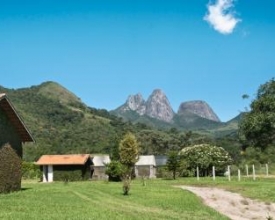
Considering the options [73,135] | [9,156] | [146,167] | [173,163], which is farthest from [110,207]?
[73,135]

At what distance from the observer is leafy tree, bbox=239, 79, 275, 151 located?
7994cm

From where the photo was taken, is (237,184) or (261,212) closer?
(261,212)

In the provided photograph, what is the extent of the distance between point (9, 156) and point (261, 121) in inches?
2013

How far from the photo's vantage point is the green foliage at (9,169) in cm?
3750

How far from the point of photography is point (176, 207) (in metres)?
29.6

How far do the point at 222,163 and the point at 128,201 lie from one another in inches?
1761

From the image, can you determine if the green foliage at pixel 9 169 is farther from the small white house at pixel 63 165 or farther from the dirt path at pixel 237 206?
the small white house at pixel 63 165

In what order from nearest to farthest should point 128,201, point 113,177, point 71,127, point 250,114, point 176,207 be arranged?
point 176,207 < point 128,201 < point 113,177 < point 250,114 < point 71,127

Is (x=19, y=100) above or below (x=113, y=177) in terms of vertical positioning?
above

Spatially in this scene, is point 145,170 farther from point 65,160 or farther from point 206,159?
point 65,160

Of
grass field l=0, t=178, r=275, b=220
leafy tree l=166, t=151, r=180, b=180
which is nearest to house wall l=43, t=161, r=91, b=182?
leafy tree l=166, t=151, r=180, b=180

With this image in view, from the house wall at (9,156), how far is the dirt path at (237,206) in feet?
50.4

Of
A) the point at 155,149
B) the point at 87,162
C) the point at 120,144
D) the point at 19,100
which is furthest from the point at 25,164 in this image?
the point at 19,100

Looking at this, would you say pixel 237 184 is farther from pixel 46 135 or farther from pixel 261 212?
pixel 46 135
